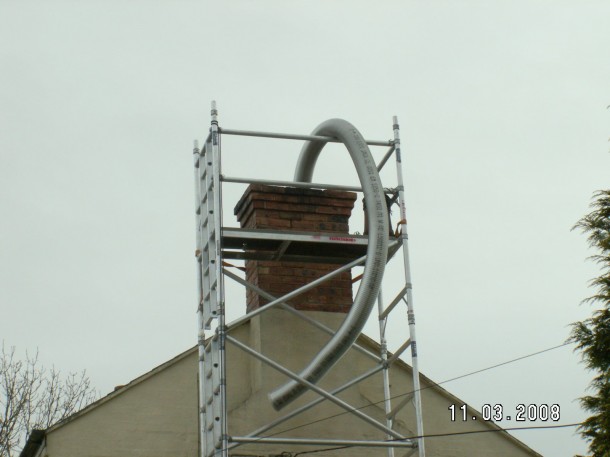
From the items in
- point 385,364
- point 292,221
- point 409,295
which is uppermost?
point 292,221

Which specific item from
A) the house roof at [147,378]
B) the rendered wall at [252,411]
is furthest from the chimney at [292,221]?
the house roof at [147,378]

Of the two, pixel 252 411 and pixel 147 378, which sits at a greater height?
pixel 147 378

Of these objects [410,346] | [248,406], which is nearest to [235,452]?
[248,406]

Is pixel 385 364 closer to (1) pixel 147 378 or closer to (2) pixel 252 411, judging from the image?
(2) pixel 252 411

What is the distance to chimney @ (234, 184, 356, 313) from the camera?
12.9 metres

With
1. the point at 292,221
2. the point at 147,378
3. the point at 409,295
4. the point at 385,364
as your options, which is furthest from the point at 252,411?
the point at 409,295

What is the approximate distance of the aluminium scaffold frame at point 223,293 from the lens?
10906 mm

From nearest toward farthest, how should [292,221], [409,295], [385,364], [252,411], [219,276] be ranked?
[219,276]
[409,295]
[385,364]
[292,221]
[252,411]

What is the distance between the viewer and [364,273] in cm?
1102

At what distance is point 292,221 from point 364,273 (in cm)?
219

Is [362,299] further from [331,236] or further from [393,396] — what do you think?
[393,396]

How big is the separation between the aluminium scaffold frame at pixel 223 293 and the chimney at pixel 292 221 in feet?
2.78

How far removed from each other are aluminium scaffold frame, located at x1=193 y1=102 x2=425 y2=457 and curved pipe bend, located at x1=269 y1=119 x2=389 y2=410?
218 mm

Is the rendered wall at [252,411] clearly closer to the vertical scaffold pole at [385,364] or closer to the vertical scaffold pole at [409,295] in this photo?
the vertical scaffold pole at [385,364]
